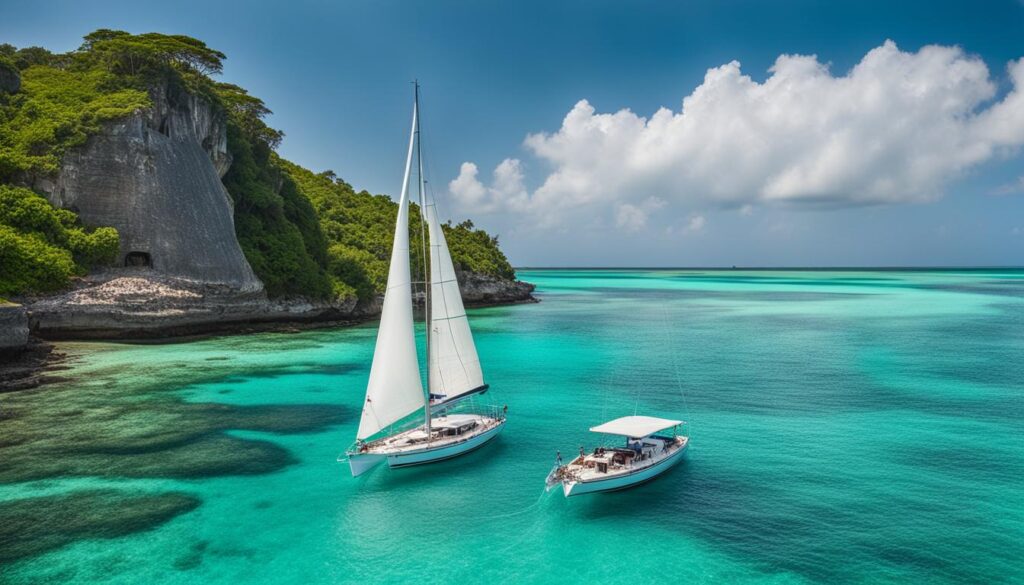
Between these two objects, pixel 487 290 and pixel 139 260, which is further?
pixel 487 290

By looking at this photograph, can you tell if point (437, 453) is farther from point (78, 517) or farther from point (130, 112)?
point (130, 112)

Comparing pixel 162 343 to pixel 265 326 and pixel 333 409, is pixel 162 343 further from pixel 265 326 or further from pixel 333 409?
pixel 333 409

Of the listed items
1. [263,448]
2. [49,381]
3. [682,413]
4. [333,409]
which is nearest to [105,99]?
[49,381]

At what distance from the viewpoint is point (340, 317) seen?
71562 millimetres

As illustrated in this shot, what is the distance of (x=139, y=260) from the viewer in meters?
52.1

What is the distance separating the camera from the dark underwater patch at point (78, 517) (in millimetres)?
16891

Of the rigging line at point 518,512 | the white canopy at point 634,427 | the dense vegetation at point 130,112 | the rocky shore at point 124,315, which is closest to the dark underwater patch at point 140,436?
the rocky shore at point 124,315

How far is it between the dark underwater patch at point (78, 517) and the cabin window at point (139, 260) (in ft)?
122

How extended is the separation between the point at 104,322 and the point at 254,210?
79.5 ft

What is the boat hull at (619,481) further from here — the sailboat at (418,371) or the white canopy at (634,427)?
the sailboat at (418,371)

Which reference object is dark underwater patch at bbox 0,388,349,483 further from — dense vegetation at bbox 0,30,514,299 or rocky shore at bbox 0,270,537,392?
dense vegetation at bbox 0,30,514,299

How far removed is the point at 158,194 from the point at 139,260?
604cm

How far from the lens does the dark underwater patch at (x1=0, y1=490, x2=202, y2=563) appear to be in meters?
16.9

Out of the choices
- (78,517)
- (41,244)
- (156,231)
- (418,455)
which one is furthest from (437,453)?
(156,231)
